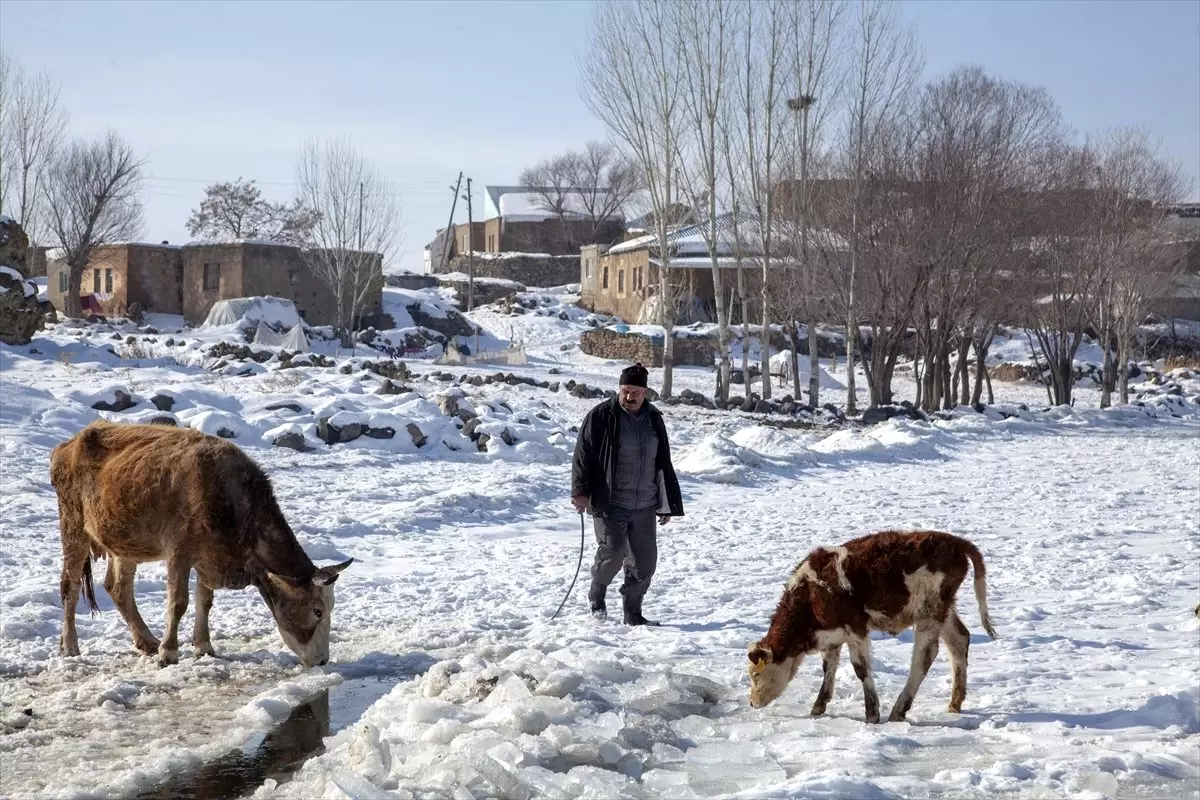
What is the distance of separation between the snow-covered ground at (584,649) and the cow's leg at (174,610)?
22 centimetres

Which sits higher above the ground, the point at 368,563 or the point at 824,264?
the point at 824,264

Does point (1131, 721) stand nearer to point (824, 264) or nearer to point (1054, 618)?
point (1054, 618)

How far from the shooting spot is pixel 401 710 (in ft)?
19.4

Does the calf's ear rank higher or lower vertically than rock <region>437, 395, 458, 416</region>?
lower

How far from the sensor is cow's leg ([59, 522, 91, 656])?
746 centimetres

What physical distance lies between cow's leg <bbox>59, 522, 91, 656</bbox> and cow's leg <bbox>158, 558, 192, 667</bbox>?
66 cm

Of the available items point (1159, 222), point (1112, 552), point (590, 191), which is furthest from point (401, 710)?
point (590, 191)

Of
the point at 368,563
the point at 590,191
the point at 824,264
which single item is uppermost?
the point at 590,191

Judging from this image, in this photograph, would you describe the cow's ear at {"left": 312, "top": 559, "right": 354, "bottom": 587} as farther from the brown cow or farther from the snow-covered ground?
the snow-covered ground

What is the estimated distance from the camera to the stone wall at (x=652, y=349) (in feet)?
144

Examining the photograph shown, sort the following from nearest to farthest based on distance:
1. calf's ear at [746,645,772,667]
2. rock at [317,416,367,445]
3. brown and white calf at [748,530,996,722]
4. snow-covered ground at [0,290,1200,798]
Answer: snow-covered ground at [0,290,1200,798], brown and white calf at [748,530,996,722], calf's ear at [746,645,772,667], rock at [317,416,367,445]

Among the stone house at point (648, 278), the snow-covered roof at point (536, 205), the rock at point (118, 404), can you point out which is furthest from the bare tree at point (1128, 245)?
the snow-covered roof at point (536, 205)

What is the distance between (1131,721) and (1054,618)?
268 cm

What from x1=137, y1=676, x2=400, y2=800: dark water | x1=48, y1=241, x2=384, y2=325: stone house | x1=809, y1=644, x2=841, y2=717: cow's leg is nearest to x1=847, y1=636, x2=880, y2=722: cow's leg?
x1=809, y1=644, x2=841, y2=717: cow's leg
